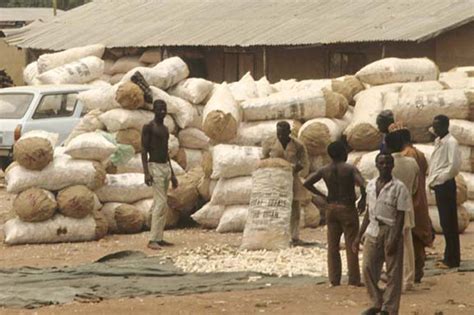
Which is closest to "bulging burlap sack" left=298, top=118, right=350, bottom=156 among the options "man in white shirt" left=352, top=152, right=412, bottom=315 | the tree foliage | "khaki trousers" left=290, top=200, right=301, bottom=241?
"khaki trousers" left=290, top=200, right=301, bottom=241

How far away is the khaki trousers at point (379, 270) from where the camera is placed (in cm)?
963

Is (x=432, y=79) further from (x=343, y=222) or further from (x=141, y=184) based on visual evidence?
(x=343, y=222)

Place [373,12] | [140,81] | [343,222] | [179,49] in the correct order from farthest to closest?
[179,49], [373,12], [140,81], [343,222]

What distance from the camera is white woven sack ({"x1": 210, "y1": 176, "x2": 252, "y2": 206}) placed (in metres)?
15.4

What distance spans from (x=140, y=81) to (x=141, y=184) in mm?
1437

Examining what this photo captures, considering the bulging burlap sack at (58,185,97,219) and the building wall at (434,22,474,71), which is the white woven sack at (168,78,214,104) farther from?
the building wall at (434,22,474,71)

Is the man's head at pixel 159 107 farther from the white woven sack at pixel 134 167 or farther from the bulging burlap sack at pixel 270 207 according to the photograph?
the white woven sack at pixel 134 167

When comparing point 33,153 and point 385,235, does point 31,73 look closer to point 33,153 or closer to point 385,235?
point 33,153

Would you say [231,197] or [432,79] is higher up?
[432,79]

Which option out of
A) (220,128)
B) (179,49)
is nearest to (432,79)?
(220,128)

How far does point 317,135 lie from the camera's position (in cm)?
1557

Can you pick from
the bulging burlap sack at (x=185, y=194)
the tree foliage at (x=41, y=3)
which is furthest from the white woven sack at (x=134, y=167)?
the tree foliage at (x=41, y=3)

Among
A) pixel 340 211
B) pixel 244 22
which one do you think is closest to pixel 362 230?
pixel 340 211

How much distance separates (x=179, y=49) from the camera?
28906mm
